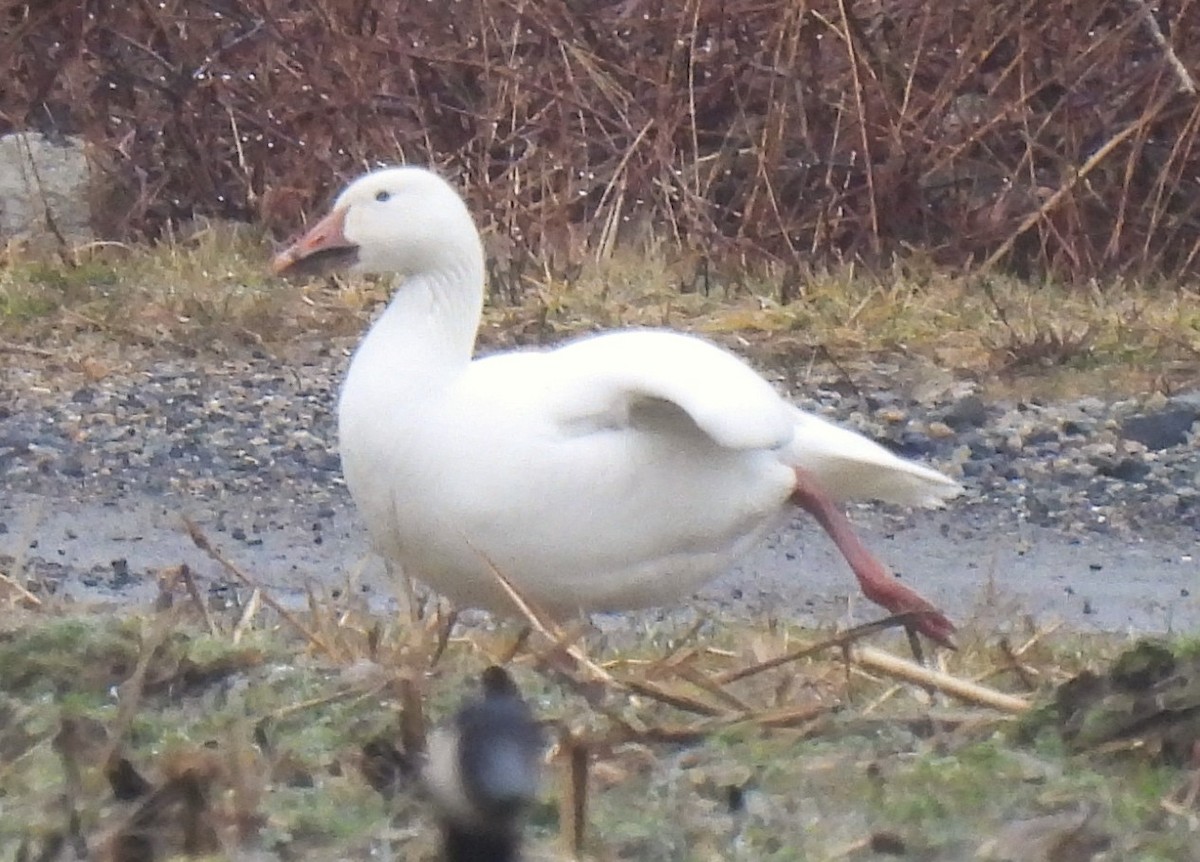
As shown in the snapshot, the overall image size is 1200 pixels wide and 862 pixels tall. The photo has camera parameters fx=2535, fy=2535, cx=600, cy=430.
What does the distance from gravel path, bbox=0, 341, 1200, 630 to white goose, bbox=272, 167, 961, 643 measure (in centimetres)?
49

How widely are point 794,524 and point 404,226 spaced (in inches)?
63.1

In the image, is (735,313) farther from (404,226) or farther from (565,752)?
(565,752)

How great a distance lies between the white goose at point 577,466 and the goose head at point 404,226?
0.22 m

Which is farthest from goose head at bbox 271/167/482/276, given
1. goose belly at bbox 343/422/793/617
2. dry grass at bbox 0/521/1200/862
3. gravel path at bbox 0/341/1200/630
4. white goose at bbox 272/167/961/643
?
dry grass at bbox 0/521/1200/862

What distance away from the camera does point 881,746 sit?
3172mm

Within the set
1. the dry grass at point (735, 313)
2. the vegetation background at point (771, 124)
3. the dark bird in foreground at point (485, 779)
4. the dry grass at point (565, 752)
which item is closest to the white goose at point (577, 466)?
the dry grass at point (565, 752)

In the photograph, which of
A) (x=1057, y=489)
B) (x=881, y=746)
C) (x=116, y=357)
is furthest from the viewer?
(x=116, y=357)

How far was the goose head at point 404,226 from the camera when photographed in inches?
202

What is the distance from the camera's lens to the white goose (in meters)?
4.36

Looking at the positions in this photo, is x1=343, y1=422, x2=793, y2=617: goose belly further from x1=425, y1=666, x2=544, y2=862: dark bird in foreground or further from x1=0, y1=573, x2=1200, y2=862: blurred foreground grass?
x1=425, y1=666, x2=544, y2=862: dark bird in foreground

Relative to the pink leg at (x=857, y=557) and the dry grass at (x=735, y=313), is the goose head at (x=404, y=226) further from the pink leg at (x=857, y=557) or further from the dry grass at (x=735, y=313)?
the dry grass at (x=735, y=313)

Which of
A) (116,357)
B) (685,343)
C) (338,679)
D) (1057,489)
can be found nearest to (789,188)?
(116,357)

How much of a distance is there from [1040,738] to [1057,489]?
319cm

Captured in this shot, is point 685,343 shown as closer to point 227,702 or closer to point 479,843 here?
point 227,702
